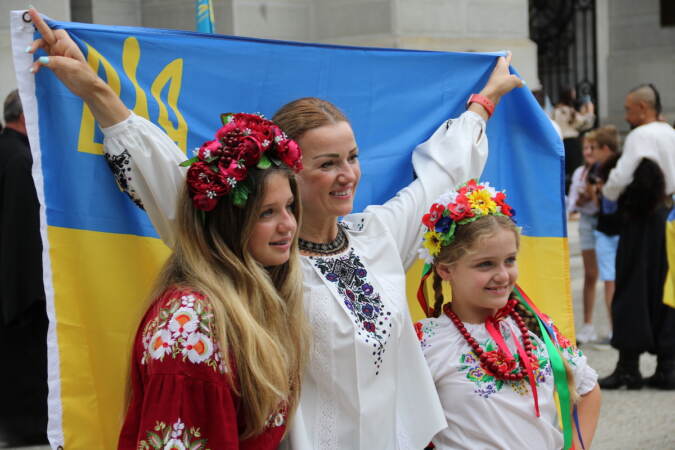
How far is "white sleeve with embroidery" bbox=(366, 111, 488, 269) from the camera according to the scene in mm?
3246

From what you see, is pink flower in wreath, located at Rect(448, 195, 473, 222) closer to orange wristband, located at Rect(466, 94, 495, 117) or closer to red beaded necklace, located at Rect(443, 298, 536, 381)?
red beaded necklace, located at Rect(443, 298, 536, 381)

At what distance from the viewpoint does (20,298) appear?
562 cm

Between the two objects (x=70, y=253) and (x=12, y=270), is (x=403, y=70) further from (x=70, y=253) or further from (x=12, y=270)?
(x=12, y=270)

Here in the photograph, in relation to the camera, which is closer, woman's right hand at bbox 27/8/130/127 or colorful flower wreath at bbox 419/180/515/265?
woman's right hand at bbox 27/8/130/127

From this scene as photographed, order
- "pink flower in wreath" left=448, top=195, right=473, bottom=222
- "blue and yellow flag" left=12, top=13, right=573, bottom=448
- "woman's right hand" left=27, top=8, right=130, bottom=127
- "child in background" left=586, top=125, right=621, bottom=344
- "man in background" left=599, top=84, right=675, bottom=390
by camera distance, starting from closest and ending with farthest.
→ "woman's right hand" left=27, top=8, right=130, bottom=127
"blue and yellow flag" left=12, top=13, right=573, bottom=448
"pink flower in wreath" left=448, top=195, right=473, bottom=222
"man in background" left=599, top=84, right=675, bottom=390
"child in background" left=586, top=125, right=621, bottom=344

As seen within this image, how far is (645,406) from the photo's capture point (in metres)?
6.30

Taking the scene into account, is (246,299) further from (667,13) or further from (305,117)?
(667,13)

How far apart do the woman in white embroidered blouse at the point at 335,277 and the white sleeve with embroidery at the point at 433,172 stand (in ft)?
0.54

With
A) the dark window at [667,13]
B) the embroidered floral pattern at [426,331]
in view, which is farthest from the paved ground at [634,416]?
the dark window at [667,13]

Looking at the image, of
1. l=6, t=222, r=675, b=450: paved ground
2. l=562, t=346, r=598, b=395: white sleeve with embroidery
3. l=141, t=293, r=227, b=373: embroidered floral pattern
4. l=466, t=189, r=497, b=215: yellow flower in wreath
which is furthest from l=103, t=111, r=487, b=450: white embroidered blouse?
l=6, t=222, r=675, b=450: paved ground

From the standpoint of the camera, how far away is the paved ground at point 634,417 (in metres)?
5.61

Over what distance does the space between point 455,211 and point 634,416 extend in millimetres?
3584

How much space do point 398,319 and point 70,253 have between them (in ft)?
3.38

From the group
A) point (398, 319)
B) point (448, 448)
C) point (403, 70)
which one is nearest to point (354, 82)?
point (403, 70)
